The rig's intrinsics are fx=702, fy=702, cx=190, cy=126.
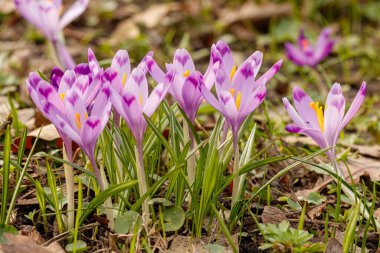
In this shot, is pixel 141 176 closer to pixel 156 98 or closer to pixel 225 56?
pixel 156 98

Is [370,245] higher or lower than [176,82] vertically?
lower

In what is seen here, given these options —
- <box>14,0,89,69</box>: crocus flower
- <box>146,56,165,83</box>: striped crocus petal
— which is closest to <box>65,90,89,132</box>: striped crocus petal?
<box>146,56,165,83</box>: striped crocus petal

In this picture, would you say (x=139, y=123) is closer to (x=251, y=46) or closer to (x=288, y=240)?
(x=288, y=240)

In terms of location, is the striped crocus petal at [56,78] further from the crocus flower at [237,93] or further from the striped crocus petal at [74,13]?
the striped crocus petal at [74,13]

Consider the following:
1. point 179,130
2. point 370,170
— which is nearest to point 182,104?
point 179,130

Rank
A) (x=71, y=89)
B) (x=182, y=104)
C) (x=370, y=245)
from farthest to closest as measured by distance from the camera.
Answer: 1. (x=370, y=245)
2. (x=182, y=104)
3. (x=71, y=89)

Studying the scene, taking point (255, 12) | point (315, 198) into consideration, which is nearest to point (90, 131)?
point (315, 198)

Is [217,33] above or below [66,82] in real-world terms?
above
